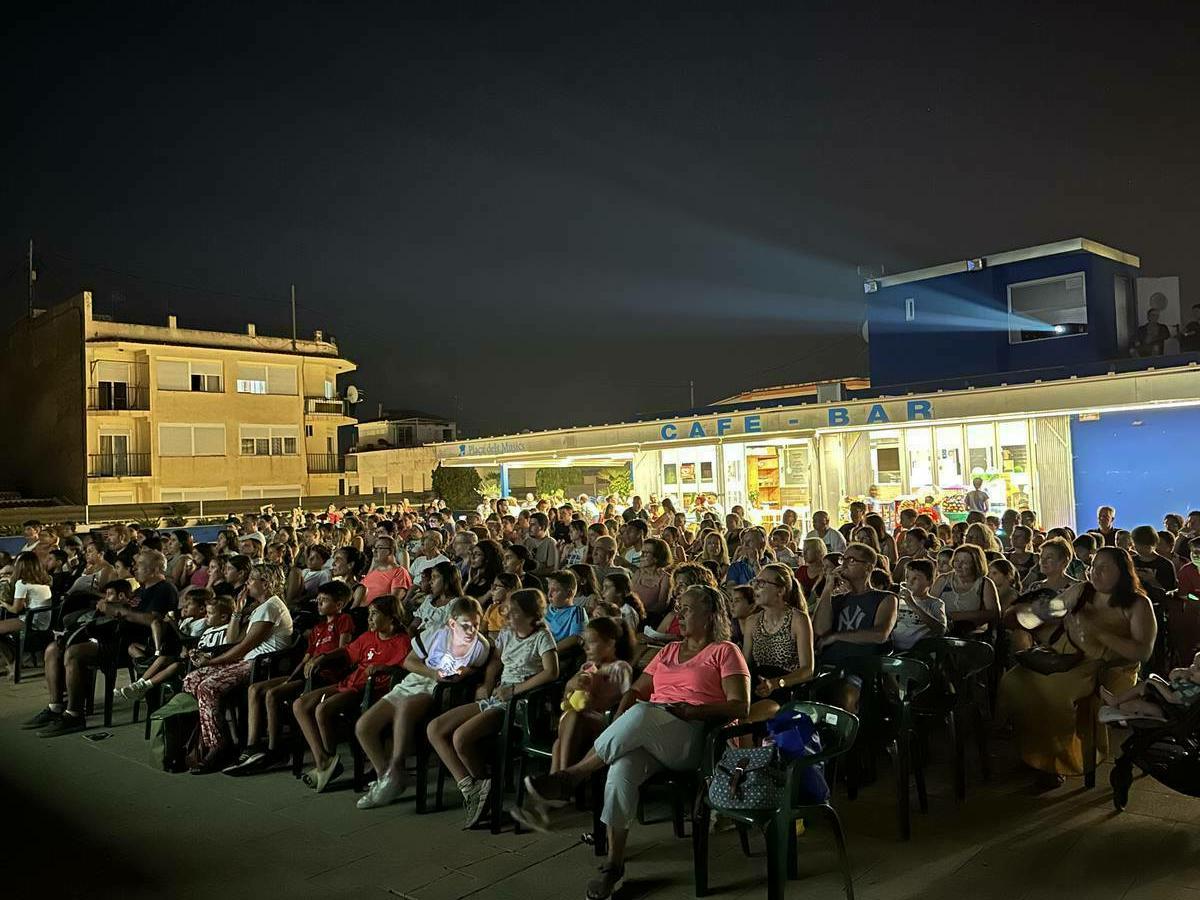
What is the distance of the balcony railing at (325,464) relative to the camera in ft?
129

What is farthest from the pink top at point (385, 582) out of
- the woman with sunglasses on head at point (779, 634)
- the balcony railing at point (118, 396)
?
the balcony railing at point (118, 396)

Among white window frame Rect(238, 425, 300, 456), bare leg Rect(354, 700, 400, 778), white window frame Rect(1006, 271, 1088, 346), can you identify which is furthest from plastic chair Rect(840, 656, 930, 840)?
white window frame Rect(238, 425, 300, 456)

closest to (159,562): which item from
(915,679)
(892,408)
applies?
(915,679)

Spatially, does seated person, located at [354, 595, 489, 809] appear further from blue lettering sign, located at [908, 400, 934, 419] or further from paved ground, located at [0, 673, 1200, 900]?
blue lettering sign, located at [908, 400, 934, 419]

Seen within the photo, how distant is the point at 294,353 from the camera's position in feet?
127

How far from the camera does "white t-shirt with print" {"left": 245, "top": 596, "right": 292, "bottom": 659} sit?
20.5ft

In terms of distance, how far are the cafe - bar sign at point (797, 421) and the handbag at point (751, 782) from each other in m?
11.8

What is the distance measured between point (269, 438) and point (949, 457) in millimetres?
29811

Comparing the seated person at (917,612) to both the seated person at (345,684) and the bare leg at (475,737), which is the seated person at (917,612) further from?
the seated person at (345,684)

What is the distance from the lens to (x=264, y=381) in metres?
37.8

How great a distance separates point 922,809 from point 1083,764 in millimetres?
1043

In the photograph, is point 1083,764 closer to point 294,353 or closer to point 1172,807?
point 1172,807

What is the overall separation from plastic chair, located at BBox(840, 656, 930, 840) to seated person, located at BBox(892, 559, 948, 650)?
0.77 meters

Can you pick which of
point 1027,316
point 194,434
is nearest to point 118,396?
point 194,434
